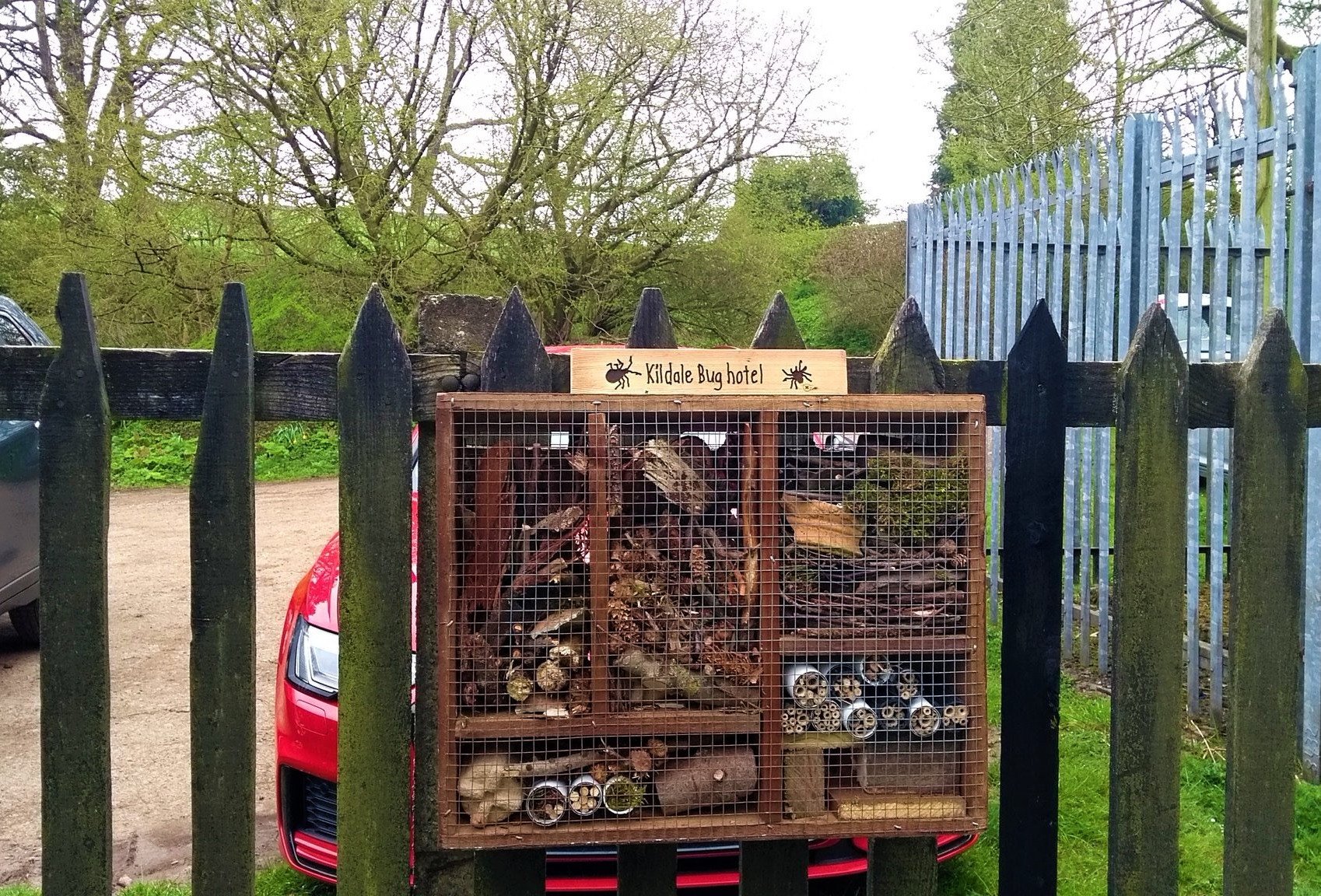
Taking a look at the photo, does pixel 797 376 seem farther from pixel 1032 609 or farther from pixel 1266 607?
pixel 1266 607

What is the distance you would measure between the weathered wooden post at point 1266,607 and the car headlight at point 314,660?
2.33m

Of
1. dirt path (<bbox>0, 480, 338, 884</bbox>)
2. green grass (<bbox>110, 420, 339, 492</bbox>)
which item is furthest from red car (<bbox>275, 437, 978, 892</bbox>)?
green grass (<bbox>110, 420, 339, 492</bbox>)

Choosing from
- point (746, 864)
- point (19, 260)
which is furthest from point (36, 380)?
point (19, 260)

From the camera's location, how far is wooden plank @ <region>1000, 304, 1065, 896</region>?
7.58 feet

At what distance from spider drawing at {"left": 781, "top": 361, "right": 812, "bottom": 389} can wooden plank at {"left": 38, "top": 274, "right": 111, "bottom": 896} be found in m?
1.36

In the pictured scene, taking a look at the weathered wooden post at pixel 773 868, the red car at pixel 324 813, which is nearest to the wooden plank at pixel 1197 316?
the red car at pixel 324 813

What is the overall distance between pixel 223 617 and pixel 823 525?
1.21m

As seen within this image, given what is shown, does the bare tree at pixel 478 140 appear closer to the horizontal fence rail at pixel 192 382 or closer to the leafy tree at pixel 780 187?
the leafy tree at pixel 780 187

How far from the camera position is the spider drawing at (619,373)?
1.99 metres

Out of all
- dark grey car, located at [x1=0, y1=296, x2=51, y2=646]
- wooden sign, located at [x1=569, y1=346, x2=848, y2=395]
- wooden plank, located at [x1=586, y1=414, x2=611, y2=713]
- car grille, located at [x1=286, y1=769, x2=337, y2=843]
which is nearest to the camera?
wooden plank, located at [x1=586, y1=414, x2=611, y2=713]

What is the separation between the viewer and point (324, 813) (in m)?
2.96

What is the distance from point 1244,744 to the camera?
235 cm

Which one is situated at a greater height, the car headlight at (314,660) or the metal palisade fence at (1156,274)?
the metal palisade fence at (1156,274)

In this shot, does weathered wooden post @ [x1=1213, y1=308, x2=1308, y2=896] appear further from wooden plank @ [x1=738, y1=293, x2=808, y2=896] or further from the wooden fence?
wooden plank @ [x1=738, y1=293, x2=808, y2=896]
